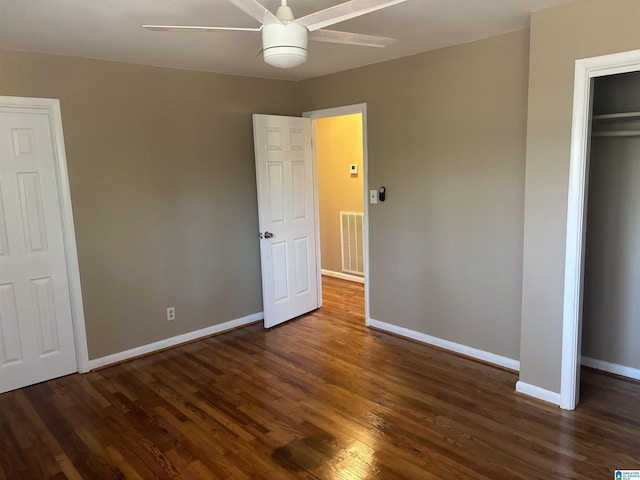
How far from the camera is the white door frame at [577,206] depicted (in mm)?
2475

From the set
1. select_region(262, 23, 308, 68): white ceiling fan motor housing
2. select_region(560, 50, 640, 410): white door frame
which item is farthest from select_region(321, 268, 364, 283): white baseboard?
select_region(262, 23, 308, 68): white ceiling fan motor housing

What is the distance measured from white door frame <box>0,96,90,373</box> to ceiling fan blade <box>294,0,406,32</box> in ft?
7.79

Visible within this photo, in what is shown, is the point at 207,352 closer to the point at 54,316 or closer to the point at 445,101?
the point at 54,316

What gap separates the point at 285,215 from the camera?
14.8 feet

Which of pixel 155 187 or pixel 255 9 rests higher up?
pixel 255 9

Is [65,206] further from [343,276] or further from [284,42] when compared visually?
[343,276]

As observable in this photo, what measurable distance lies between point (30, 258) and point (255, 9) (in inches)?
106

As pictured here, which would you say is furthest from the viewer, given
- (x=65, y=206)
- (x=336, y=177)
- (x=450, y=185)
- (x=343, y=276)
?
(x=343, y=276)

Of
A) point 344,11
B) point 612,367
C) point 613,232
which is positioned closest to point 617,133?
point 613,232

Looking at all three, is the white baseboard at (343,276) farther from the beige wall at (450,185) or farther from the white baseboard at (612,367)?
the white baseboard at (612,367)

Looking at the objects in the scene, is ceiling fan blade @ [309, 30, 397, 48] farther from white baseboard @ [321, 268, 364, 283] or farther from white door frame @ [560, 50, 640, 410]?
white baseboard @ [321, 268, 364, 283]

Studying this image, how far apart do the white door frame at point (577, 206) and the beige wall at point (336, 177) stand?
3325 millimetres

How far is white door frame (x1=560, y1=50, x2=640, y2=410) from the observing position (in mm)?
2475

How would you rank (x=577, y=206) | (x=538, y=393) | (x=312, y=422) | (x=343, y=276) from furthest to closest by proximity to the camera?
(x=343, y=276), (x=538, y=393), (x=312, y=422), (x=577, y=206)
